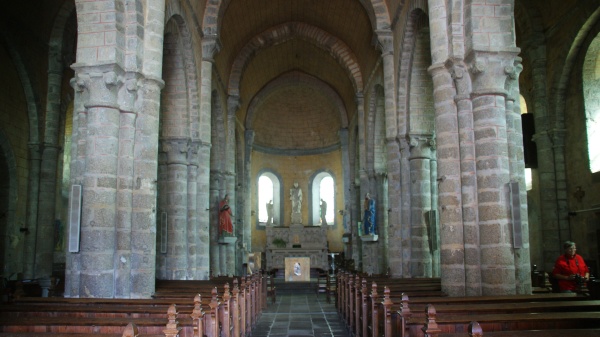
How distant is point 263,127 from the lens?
35.5 metres

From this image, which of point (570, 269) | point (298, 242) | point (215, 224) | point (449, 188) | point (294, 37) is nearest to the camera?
point (570, 269)

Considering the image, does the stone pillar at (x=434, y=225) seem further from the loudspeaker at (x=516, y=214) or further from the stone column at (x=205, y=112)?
the stone column at (x=205, y=112)

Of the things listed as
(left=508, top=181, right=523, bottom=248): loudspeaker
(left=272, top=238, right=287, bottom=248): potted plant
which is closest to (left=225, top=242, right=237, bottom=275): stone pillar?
(left=272, top=238, right=287, bottom=248): potted plant

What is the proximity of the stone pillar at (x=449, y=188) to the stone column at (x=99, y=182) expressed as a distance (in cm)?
617

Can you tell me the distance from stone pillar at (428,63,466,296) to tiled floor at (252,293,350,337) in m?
3.13

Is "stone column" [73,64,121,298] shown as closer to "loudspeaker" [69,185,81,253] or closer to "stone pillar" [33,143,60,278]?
"loudspeaker" [69,185,81,253]

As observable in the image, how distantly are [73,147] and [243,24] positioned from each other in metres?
13.9

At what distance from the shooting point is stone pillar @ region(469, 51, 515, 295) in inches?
391

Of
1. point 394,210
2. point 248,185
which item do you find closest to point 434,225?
point 394,210

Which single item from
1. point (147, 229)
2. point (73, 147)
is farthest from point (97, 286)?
point (73, 147)

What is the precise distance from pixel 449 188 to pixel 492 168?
93 cm

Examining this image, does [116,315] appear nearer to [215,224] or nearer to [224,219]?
[224,219]

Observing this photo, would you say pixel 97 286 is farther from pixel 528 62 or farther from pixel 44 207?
pixel 528 62

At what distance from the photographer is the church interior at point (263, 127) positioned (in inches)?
408
